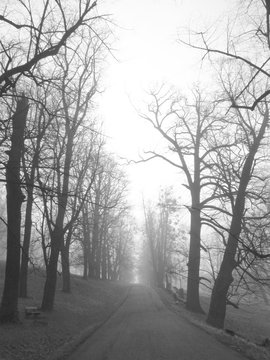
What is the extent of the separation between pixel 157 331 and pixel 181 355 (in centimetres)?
369

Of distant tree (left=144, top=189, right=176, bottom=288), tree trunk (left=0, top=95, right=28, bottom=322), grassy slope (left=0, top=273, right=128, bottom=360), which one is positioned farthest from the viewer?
distant tree (left=144, top=189, right=176, bottom=288)

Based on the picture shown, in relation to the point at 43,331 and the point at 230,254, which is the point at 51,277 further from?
the point at 230,254

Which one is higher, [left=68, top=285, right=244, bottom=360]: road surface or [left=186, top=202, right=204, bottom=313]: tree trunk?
[left=186, top=202, right=204, bottom=313]: tree trunk

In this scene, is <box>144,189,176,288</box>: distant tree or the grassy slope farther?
<box>144,189,176,288</box>: distant tree

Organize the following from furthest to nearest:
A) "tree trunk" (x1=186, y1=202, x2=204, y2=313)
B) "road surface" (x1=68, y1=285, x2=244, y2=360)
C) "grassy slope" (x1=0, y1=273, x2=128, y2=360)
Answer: "tree trunk" (x1=186, y1=202, x2=204, y2=313) → "grassy slope" (x1=0, y1=273, x2=128, y2=360) → "road surface" (x1=68, y1=285, x2=244, y2=360)

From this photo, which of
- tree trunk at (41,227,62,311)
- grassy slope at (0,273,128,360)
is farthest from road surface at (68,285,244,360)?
tree trunk at (41,227,62,311)

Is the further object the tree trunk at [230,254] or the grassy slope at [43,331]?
the tree trunk at [230,254]

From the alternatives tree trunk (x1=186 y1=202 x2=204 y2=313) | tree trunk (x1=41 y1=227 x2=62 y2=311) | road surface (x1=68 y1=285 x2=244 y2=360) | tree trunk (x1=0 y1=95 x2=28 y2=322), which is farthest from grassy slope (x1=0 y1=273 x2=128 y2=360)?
tree trunk (x1=186 y1=202 x2=204 y2=313)

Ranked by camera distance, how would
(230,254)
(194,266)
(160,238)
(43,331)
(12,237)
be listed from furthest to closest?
(160,238) → (194,266) → (230,254) → (12,237) → (43,331)

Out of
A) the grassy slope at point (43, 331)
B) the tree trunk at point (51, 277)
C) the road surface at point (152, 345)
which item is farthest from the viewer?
the tree trunk at point (51, 277)

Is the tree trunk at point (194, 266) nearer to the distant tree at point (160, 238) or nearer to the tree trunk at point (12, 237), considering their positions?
the tree trunk at point (12, 237)

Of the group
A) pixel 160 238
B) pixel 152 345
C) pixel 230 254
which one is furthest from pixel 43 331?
pixel 160 238

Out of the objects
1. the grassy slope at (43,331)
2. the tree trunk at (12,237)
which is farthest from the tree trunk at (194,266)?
the tree trunk at (12,237)

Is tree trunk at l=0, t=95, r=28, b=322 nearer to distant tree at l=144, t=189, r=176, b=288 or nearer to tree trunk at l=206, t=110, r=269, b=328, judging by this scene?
tree trunk at l=206, t=110, r=269, b=328
